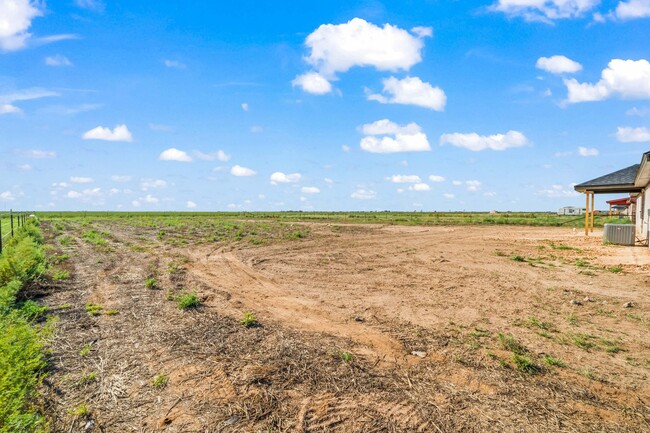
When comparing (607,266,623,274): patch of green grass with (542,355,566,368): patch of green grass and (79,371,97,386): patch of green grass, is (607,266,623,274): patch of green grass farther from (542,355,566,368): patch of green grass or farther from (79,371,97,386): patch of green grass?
(79,371,97,386): patch of green grass

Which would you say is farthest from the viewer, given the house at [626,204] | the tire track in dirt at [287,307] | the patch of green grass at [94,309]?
the house at [626,204]

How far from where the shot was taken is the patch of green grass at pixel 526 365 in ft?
18.3

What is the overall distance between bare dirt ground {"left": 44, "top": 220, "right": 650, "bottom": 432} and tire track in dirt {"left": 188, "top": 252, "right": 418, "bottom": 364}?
0.05m

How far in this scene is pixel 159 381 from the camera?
5.12m

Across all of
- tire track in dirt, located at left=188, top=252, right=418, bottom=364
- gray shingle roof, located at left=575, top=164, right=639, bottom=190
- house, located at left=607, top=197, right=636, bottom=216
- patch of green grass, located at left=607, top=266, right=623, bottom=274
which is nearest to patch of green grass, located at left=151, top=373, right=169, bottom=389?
tire track in dirt, located at left=188, top=252, right=418, bottom=364

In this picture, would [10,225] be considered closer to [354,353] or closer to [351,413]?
[354,353]

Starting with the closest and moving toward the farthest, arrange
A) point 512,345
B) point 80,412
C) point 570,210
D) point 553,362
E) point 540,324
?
point 80,412, point 553,362, point 512,345, point 540,324, point 570,210

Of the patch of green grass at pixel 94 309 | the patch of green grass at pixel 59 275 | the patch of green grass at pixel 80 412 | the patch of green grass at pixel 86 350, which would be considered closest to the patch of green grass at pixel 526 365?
the patch of green grass at pixel 80 412

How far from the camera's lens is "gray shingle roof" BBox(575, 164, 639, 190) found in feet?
75.2

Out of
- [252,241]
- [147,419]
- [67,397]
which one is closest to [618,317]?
[147,419]

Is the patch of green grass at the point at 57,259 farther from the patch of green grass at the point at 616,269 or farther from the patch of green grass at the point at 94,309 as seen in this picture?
the patch of green grass at the point at 616,269

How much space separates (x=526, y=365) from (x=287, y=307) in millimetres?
4790

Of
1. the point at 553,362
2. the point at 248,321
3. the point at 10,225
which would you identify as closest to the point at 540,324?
the point at 553,362

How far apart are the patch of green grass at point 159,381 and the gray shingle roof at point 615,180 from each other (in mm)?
25381
